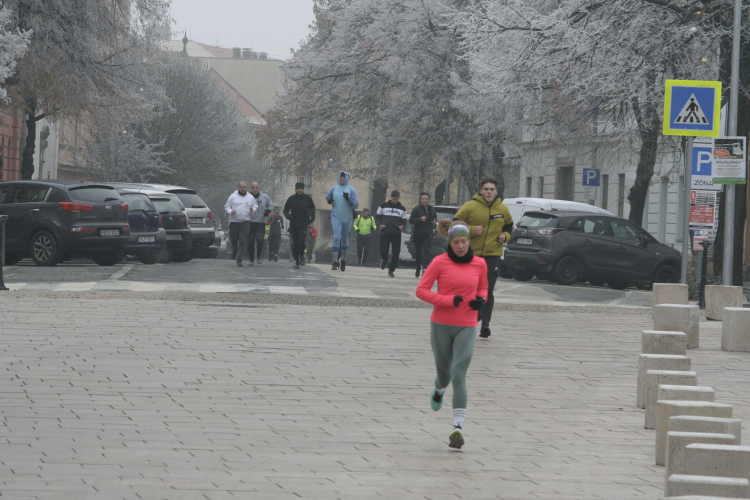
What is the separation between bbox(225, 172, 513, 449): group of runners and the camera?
299 inches

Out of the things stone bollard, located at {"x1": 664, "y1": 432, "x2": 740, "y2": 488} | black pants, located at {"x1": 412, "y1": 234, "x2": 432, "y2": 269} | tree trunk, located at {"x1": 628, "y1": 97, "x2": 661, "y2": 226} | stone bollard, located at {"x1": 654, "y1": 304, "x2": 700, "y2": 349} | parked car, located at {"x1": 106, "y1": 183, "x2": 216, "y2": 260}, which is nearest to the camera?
stone bollard, located at {"x1": 664, "y1": 432, "x2": 740, "y2": 488}

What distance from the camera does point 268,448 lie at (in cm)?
702

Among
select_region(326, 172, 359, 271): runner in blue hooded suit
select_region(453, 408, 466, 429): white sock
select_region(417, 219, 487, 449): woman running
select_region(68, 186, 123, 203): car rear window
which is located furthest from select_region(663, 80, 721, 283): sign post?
select_region(68, 186, 123, 203): car rear window

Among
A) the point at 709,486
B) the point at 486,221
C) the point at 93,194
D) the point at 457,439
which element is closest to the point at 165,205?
the point at 93,194

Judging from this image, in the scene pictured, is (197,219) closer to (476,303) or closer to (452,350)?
(452,350)

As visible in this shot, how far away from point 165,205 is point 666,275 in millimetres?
10411

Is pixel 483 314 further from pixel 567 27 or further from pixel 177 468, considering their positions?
pixel 567 27

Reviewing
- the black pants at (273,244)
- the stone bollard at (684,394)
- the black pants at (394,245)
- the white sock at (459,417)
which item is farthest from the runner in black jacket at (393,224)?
the stone bollard at (684,394)

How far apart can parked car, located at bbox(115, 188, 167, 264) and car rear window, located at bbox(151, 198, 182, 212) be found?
0.68 meters

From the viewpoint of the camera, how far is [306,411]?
27.3ft

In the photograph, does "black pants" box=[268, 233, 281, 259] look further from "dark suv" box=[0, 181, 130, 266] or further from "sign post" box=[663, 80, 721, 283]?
"sign post" box=[663, 80, 721, 283]

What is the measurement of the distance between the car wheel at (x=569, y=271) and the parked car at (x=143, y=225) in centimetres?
794

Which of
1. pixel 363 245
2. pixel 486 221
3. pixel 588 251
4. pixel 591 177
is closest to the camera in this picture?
pixel 486 221

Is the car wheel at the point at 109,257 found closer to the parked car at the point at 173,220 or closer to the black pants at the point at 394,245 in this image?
the parked car at the point at 173,220
